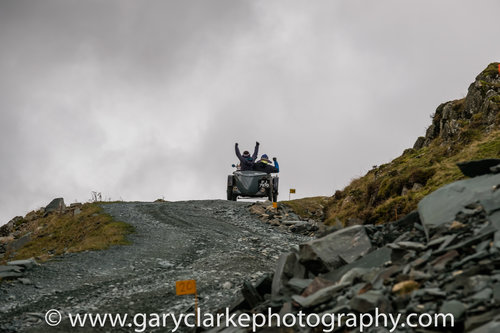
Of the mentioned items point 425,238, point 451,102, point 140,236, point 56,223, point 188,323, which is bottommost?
point 188,323

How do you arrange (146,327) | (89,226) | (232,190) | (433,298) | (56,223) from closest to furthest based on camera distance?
(433,298), (146,327), (89,226), (56,223), (232,190)

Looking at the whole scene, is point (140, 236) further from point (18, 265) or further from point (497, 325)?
point (497, 325)

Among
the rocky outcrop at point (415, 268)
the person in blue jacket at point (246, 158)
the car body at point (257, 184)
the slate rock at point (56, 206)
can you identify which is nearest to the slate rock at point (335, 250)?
the rocky outcrop at point (415, 268)

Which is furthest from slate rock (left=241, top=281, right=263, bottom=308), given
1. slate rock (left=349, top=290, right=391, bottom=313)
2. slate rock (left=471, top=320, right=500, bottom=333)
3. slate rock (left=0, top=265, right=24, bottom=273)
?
slate rock (left=0, top=265, right=24, bottom=273)

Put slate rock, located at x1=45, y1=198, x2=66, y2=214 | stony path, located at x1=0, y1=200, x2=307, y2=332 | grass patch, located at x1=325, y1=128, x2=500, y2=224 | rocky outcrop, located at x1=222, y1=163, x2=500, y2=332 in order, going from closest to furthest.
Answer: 1. rocky outcrop, located at x1=222, y1=163, x2=500, y2=332
2. stony path, located at x1=0, y1=200, x2=307, y2=332
3. grass patch, located at x1=325, y1=128, x2=500, y2=224
4. slate rock, located at x1=45, y1=198, x2=66, y2=214

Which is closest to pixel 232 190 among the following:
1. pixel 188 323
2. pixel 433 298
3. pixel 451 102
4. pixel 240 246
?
pixel 240 246

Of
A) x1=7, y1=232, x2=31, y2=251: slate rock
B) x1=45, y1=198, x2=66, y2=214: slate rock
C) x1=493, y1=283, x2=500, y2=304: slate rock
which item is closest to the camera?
x1=493, y1=283, x2=500, y2=304: slate rock

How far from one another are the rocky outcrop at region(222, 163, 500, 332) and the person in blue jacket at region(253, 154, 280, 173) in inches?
962

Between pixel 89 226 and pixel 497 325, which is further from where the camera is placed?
pixel 89 226

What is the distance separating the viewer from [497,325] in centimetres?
514

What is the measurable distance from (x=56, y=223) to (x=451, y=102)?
1161 inches

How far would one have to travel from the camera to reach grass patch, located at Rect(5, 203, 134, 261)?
2327cm

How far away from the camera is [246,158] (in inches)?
1428

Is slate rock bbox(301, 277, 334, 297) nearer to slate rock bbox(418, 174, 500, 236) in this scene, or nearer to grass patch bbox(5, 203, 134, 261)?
slate rock bbox(418, 174, 500, 236)
